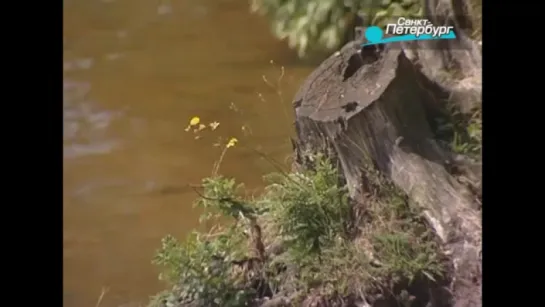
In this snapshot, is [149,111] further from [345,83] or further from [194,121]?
[345,83]

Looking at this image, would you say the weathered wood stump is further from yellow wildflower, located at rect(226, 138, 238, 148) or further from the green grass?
yellow wildflower, located at rect(226, 138, 238, 148)

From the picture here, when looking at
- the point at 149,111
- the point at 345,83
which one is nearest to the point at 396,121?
the point at 345,83

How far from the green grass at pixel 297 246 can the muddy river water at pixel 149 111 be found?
0.05 m

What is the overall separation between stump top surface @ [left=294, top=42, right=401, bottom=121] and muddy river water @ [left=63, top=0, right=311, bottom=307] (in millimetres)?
89

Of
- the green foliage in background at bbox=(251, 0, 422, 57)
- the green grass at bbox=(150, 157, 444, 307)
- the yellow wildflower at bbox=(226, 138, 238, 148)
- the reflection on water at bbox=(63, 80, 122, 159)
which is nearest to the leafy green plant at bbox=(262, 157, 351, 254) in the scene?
the green grass at bbox=(150, 157, 444, 307)

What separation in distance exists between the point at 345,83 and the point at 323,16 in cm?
17

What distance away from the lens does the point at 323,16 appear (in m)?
1.63

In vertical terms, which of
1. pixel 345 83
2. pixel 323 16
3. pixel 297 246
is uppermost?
pixel 323 16

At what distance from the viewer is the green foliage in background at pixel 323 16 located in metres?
1.61

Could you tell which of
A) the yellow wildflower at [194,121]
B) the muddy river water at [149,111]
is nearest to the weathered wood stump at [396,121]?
the muddy river water at [149,111]
